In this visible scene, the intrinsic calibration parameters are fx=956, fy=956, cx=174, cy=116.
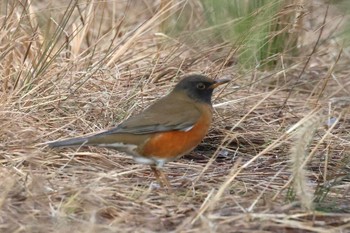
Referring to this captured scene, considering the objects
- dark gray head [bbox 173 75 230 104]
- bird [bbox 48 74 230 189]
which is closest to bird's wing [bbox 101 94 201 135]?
bird [bbox 48 74 230 189]

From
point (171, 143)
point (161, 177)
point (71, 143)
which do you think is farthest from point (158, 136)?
point (71, 143)

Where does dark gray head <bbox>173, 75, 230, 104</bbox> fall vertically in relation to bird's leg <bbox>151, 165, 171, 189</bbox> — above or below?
above

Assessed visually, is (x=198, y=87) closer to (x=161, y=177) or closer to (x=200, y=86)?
(x=200, y=86)

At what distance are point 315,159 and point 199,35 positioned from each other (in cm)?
180

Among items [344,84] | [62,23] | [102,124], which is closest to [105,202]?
[102,124]

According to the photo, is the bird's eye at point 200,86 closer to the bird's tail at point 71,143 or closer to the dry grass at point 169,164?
the dry grass at point 169,164

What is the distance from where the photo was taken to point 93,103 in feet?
20.4

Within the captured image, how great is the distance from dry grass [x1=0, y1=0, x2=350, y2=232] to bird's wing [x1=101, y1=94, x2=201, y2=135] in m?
0.24

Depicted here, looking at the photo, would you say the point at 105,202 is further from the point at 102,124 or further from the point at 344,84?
the point at 344,84

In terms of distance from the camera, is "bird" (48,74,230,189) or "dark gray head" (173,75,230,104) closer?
"bird" (48,74,230,189)

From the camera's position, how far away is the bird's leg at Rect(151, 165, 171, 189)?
5051mm

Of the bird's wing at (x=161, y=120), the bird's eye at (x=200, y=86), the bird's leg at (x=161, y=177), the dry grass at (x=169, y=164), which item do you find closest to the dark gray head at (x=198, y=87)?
the bird's eye at (x=200, y=86)

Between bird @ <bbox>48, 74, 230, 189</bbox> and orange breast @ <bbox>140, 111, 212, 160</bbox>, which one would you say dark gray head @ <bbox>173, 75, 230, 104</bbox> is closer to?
bird @ <bbox>48, 74, 230, 189</bbox>

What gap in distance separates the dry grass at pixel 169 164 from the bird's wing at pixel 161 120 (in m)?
0.24
